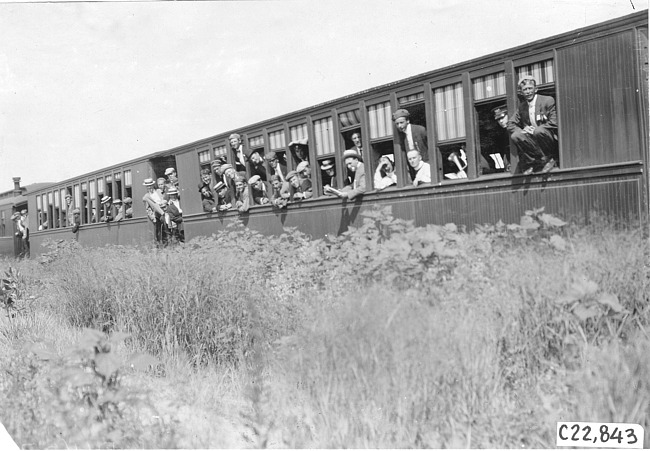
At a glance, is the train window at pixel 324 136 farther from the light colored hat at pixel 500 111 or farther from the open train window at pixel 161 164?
the open train window at pixel 161 164

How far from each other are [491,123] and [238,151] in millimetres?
4518

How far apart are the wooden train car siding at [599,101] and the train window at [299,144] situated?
3.40 metres

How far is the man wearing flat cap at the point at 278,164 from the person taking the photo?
7.89 m

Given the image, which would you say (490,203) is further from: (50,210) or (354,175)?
(50,210)

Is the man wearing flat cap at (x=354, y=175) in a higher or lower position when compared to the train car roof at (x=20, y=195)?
lower

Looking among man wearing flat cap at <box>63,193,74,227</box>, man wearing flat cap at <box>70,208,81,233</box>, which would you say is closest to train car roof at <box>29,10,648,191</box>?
man wearing flat cap at <box>70,208,81,233</box>

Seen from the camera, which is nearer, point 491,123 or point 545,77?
point 545,77

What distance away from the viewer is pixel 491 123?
215 inches

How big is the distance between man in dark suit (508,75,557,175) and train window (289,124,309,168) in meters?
3.03

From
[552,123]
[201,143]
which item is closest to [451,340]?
[552,123]

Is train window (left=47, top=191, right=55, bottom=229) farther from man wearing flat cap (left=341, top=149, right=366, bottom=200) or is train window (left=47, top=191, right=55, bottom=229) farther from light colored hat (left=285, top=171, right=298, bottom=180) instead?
man wearing flat cap (left=341, top=149, right=366, bottom=200)

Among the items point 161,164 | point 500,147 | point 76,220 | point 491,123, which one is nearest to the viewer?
point 500,147

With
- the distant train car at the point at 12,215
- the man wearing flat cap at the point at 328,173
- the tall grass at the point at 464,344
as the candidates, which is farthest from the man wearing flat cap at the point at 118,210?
the tall grass at the point at 464,344

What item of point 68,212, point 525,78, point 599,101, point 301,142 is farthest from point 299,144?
point 68,212
